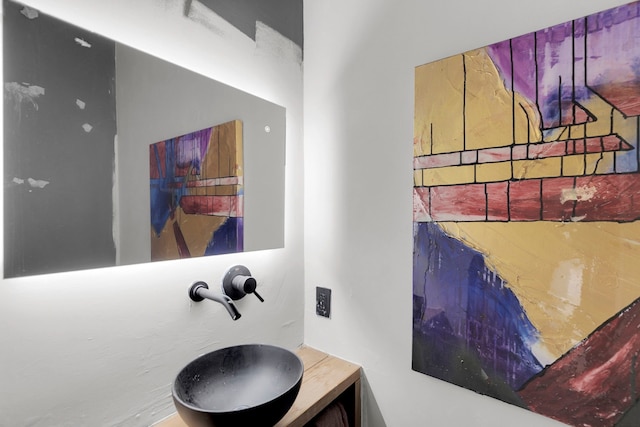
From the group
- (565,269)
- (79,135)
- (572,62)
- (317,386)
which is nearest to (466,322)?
(565,269)

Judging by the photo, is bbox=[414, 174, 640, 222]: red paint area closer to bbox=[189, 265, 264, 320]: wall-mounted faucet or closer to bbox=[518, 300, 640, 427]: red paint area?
bbox=[518, 300, 640, 427]: red paint area

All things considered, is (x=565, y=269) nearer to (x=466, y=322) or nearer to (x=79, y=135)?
(x=466, y=322)

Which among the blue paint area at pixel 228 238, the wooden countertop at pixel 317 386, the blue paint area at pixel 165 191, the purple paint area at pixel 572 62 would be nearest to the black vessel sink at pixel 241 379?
the wooden countertop at pixel 317 386

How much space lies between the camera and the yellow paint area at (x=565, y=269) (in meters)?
0.77

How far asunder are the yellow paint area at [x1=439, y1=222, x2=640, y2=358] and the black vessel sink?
0.69 metres

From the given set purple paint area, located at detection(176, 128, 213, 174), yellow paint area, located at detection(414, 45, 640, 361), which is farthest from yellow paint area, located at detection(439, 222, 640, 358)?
purple paint area, located at detection(176, 128, 213, 174)

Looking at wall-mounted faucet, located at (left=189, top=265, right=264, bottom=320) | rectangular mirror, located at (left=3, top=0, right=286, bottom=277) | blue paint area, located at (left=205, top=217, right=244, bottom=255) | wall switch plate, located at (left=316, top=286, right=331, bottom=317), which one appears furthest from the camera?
wall switch plate, located at (left=316, top=286, right=331, bottom=317)

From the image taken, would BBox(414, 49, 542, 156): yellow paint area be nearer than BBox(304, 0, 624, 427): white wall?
Yes

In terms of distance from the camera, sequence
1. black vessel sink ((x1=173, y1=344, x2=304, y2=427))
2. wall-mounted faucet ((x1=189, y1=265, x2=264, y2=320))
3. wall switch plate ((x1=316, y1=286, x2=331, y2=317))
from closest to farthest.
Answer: black vessel sink ((x1=173, y1=344, x2=304, y2=427)) < wall-mounted faucet ((x1=189, y1=265, x2=264, y2=320)) < wall switch plate ((x1=316, y1=286, x2=331, y2=317))

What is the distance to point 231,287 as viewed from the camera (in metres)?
1.12

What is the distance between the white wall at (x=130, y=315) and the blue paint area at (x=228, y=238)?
0.04 m

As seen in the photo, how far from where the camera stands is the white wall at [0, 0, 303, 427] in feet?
2.39

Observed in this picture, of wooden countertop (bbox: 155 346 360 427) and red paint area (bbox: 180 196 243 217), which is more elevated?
red paint area (bbox: 180 196 243 217)

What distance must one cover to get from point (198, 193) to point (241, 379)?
0.63 m
